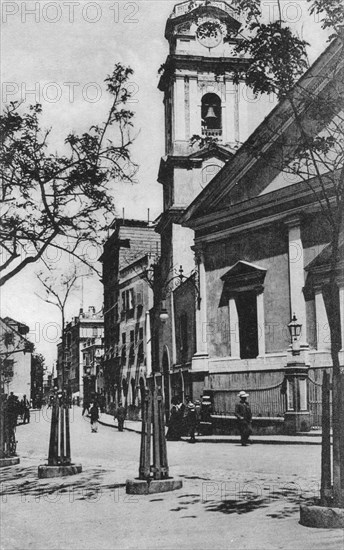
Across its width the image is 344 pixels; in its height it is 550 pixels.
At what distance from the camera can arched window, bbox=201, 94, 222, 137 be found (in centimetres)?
3331

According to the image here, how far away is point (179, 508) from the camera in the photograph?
8945 mm

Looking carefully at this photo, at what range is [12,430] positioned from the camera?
17562mm

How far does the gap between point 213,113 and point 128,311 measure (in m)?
23.5

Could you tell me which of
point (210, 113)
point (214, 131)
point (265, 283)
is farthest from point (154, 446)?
point (214, 131)

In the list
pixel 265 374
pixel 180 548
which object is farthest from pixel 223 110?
pixel 180 548

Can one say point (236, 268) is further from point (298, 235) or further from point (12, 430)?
point (12, 430)

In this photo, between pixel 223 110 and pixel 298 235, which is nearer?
pixel 298 235

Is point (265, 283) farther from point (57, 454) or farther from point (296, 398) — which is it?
point (57, 454)

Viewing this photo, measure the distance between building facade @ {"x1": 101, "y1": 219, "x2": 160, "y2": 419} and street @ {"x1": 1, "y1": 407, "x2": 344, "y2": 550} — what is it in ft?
83.4

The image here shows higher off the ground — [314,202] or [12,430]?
[314,202]

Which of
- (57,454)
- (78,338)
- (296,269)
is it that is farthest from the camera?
(78,338)

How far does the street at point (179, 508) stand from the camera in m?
7.23

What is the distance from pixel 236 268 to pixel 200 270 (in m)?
2.39

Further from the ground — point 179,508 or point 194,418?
point 194,418
